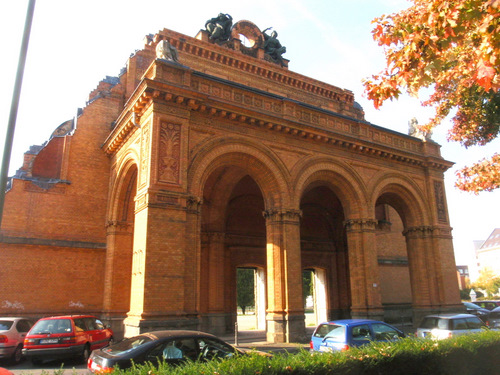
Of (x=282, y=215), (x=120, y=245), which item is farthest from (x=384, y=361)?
(x=120, y=245)

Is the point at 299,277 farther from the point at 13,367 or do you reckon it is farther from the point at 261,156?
the point at 13,367

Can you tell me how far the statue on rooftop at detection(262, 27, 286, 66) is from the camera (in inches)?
1091

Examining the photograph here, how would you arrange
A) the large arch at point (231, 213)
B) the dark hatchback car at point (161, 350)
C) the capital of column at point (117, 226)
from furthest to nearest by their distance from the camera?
the capital of column at point (117, 226) < the large arch at point (231, 213) < the dark hatchback car at point (161, 350)

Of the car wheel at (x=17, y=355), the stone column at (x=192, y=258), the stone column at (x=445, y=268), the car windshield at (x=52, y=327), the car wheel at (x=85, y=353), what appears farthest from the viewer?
the stone column at (x=445, y=268)

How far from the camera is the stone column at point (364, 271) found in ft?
58.7

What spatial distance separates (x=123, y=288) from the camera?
17.6 meters

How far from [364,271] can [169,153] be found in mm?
10182

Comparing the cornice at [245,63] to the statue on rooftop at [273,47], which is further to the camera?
the statue on rooftop at [273,47]

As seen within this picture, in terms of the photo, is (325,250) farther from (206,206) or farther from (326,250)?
(206,206)

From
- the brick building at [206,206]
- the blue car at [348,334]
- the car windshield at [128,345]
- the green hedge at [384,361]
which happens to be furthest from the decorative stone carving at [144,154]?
the green hedge at [384,361]

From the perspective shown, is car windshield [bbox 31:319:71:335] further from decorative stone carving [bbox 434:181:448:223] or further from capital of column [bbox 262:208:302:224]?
decorative stone carving [bbox 434:181:448:223]

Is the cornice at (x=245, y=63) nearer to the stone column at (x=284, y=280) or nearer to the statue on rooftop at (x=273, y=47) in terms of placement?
the statue on rooftop at (x=273, y=47)

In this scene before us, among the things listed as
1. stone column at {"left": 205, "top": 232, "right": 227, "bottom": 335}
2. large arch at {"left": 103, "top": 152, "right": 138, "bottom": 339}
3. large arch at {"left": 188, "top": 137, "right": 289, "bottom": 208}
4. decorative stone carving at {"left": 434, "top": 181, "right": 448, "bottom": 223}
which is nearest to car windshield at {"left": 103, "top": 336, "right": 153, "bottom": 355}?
large arch at {"left": 188, "top": 137, "right": 289, "bottom": 208}

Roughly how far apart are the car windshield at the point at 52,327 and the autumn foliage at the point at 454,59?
10.6 meters
